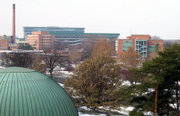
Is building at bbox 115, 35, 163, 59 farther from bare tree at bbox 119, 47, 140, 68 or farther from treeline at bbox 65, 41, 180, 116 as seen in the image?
treeline at bbox 65, 41, 180, 116

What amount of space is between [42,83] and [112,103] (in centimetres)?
1562

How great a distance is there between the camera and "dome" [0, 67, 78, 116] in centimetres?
1062

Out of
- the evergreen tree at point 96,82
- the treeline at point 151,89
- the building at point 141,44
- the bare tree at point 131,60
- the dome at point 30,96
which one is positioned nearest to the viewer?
the dome at point 30,96

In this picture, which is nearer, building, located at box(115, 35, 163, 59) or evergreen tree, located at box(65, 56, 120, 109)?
evergreen tree, located at box(65, 56, 120, 109)

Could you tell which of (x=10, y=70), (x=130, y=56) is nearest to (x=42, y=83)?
(x=10, y=70)

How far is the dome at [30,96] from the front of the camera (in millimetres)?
10617

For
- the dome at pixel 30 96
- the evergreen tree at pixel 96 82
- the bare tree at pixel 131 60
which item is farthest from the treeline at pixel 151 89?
the bare tree at pixel 131 60

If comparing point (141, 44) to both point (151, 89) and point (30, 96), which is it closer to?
point (151, 89)

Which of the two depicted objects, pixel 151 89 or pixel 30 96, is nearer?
pixel 30 96

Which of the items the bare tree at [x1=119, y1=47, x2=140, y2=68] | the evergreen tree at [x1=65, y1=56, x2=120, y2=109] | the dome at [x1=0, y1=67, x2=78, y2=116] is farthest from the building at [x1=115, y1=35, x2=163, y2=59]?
the dome at [x1=0, y1=67, x2=78, y2=116]

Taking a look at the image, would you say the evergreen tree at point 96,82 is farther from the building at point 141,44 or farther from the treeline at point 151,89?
the building at point 141,44

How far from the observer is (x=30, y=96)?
11.0 metres

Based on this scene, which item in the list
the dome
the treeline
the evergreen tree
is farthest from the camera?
the evergreen tree

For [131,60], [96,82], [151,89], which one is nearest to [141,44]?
[131,60]
